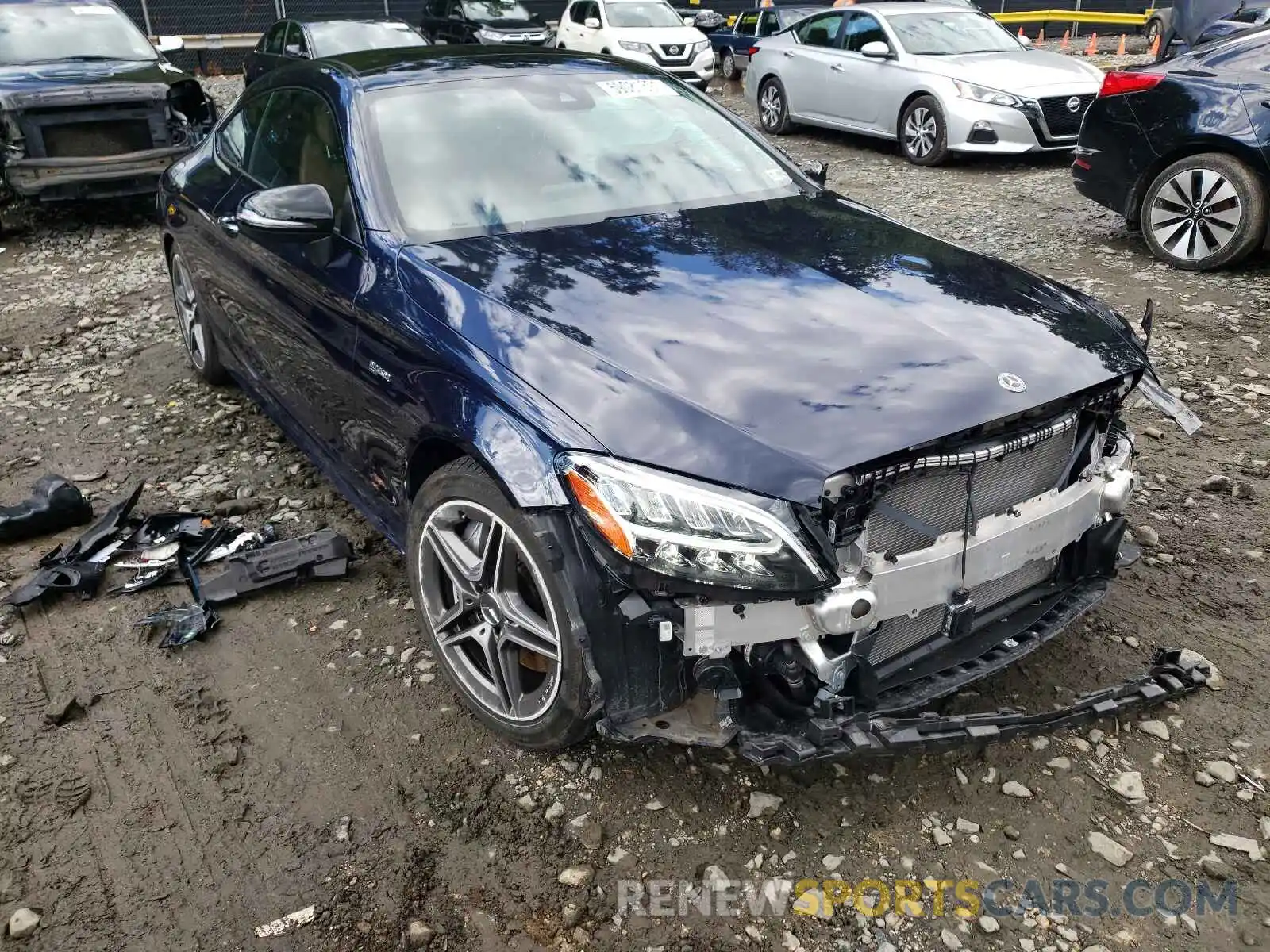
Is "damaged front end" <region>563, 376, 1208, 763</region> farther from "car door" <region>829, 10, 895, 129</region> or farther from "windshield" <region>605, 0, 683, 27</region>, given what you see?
"windshield" <region>605, 0, 683, 27</region>

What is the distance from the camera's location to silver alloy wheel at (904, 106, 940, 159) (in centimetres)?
989

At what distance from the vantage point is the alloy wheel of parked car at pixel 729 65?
720 inches

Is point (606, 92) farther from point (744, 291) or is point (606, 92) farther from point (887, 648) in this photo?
point (887, 648)

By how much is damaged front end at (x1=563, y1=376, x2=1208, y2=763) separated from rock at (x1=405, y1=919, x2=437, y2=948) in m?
0.62

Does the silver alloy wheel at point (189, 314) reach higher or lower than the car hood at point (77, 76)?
lower

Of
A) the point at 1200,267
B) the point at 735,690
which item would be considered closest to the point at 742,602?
the point at 735,690

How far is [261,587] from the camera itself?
3.61m

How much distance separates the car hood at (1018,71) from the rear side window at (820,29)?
5.49 feet

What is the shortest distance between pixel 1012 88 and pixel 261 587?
345 inches

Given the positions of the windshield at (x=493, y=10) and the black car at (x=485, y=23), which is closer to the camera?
the black car at (x=485, y=23)

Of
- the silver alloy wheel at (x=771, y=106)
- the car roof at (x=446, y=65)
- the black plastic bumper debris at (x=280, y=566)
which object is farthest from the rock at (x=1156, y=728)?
the silver alloy wheel at (x=771, y=106)

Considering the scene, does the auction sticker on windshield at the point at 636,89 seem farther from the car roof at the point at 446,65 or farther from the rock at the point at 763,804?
the rock at the point at 763,804

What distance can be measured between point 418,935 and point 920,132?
9618 mm

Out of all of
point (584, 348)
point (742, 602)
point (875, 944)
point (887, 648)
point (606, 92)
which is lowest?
point (875, 944)
